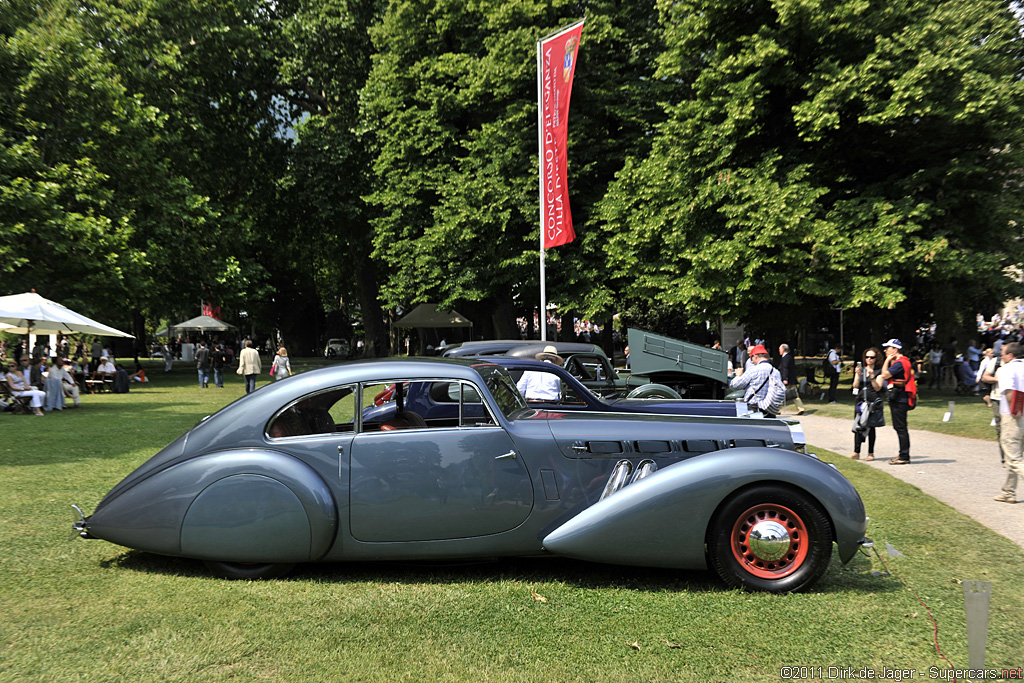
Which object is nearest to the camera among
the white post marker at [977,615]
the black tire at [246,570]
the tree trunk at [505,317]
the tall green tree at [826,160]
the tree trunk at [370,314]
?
the white post marker at [977,615]

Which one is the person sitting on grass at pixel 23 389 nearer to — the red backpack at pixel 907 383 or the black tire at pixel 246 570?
the black tire at pixel 246 570

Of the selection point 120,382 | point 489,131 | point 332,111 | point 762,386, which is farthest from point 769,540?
point 332,111

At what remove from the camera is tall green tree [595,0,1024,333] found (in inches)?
747

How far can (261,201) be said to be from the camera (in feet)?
121

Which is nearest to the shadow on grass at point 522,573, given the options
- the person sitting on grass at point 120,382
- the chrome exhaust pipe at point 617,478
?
the chrome exhaust pipe at point 617,478

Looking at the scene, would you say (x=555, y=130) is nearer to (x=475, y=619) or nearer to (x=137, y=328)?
(x=475, y=619)

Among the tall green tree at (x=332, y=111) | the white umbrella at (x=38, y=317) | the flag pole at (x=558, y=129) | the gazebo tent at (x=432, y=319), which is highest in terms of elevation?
the tall green tree at (x=332, y=111)

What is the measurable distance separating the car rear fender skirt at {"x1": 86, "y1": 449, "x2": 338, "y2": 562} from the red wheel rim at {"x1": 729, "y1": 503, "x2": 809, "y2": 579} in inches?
112

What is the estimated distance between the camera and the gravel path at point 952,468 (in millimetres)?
7793

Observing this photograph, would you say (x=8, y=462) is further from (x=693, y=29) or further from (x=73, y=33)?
(x=73, y=33)

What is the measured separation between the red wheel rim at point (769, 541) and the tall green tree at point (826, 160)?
1544 centimetres

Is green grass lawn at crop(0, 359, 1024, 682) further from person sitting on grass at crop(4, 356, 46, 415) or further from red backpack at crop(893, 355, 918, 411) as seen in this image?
person sitting on grass at crop(4, 356, 46, 415)

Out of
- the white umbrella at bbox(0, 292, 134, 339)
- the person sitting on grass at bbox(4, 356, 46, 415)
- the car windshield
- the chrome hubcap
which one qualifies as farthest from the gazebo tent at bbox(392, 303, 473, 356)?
the chrome hubcap

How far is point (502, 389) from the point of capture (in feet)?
A: 19.9
